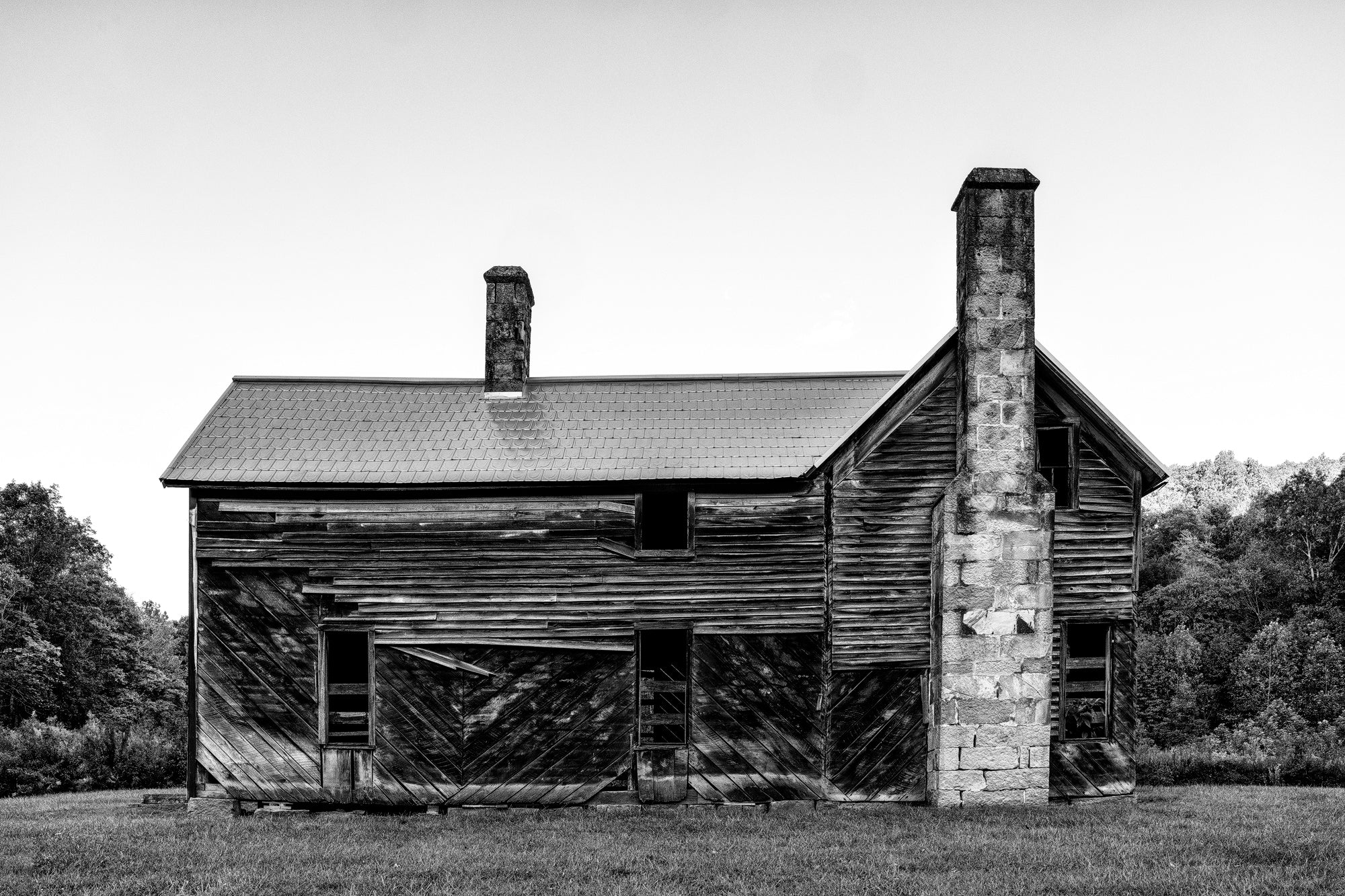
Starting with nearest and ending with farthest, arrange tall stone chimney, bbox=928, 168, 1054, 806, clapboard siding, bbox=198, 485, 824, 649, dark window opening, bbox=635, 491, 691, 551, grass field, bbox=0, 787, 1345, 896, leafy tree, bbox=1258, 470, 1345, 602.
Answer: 1. grass field, bbox=0, 787, 1345, 896
2. tall stone chimney, bbox=928, 168, 1054, 806
3. clapboard siding, bbox=198, 485, 824, 649
4. dark window opening, bbox=635, 491, 691, 551
5. leafy tree, bbox=1258, 470, 1345, 602

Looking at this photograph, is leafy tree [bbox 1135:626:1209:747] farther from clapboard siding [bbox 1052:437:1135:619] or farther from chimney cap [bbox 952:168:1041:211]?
chimney cap [bbox 952:168:1041:211]

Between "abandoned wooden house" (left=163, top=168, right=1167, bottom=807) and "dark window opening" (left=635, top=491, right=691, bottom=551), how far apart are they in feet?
0.30

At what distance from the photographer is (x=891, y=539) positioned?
1441 cm

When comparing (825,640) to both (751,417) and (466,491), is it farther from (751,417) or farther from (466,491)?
(466,491)

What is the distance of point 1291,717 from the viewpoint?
31.4m

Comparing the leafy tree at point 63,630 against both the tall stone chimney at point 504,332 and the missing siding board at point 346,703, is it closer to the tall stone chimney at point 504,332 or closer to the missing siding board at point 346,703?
the missing siding board at point 346,703

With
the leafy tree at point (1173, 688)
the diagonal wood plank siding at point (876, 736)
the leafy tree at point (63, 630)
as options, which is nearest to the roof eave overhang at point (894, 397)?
the diagonal wood plank siding at point (876, 736)

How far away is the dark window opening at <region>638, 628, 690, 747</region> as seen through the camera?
47.6 ft

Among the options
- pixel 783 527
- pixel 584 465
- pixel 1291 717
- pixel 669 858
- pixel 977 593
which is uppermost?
pixel 584 465

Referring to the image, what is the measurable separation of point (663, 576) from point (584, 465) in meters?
2.12

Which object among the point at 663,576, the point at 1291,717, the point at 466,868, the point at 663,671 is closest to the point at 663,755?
the point at 663,671

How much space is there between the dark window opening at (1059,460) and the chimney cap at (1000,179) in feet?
12.1

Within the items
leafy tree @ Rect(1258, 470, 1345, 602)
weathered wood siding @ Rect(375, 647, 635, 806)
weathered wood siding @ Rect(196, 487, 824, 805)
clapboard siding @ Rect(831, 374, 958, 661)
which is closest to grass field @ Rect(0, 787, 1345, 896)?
weathered wood siding @ Rect(375, 647, 635, 806)

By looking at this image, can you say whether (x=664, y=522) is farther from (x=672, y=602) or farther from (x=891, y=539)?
(x=891, y=539)
